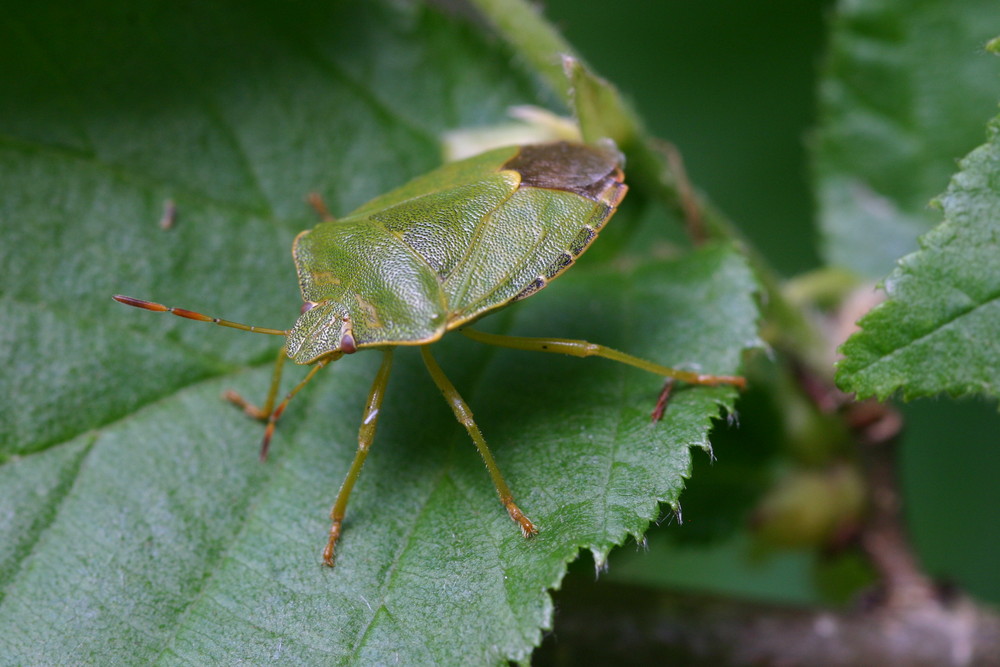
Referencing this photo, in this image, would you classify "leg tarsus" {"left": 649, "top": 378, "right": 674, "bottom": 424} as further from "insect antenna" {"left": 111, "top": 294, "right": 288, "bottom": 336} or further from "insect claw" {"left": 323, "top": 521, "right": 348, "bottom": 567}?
"insect antenna" {"left": 111, "top": 294, "right": 288, "bottom": 336}

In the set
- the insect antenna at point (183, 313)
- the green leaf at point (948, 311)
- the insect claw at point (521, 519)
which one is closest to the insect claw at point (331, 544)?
the insect claw at point (521, 519)

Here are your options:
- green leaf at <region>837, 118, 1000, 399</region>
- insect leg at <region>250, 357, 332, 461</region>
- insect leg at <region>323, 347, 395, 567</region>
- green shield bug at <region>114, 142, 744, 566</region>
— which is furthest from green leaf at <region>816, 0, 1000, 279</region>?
insect leg at <region>250, 357, 332, 461</region>

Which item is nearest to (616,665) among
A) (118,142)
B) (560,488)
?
(560,488)

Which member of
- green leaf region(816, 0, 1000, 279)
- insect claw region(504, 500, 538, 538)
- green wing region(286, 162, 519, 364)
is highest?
green leaf region(816, 0, 1000, 279)

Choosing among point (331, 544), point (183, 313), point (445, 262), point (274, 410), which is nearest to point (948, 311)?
point (445, 262)

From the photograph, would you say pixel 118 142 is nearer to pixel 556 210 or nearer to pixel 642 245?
pixel 556 210

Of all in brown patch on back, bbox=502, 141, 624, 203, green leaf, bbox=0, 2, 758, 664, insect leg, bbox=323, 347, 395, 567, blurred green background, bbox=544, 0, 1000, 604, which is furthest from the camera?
blurred green background, bbox=544, 0, 1000, 604
